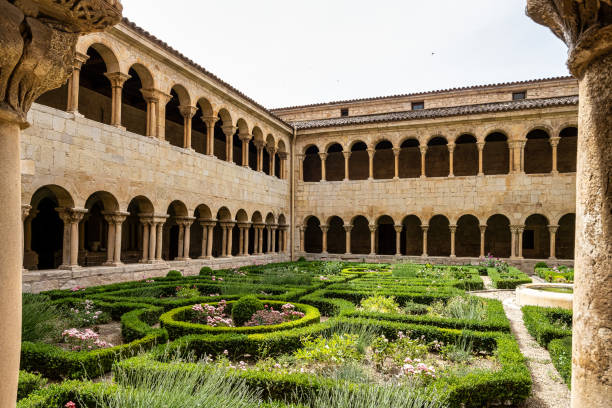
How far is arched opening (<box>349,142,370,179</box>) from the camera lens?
2430cm

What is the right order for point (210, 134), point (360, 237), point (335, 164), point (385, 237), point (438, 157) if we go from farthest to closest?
point (335, 164) → point (360, 237) → point (385, 237) → point (438, 157) → point (210, 134)

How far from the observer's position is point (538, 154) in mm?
21453

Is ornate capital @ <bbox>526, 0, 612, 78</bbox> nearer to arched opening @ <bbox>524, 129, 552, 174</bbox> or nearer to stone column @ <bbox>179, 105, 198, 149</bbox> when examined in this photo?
stone column @ <bbox>179, 105, 198, 149</bbox>

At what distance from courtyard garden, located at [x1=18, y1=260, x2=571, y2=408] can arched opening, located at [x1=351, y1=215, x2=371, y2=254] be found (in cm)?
1446

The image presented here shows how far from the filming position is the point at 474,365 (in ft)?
17.7

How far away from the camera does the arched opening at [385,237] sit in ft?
80.0

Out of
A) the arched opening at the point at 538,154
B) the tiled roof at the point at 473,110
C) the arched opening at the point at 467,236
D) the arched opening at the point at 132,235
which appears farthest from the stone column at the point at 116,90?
the arched opening at the point at 538,154

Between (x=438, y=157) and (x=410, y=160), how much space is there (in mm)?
1554

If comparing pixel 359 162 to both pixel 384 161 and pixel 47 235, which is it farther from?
pixel 47 235

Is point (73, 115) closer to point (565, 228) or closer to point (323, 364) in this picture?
point (323, 364)

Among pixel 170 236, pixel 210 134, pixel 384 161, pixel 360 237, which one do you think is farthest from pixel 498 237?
pixel 170 236

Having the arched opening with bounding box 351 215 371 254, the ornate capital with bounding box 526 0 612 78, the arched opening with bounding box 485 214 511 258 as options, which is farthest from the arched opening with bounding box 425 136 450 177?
the ornate capital with bounding box 526 0 612 78

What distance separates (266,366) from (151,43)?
11.5m

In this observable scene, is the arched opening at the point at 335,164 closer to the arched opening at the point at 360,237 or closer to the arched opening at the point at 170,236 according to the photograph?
the arched opening at the point at 360,237
